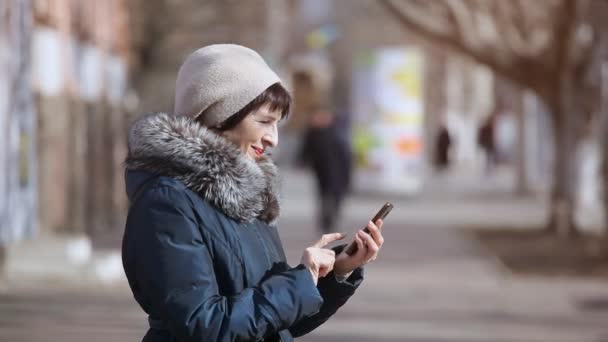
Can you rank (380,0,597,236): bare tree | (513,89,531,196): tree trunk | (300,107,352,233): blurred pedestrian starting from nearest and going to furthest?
(380,0,597,236): bare tree, (300,107,352,233): blurred pedestrian, (513,89,531,196): tree trunk

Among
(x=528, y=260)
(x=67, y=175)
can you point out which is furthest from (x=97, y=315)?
(x=67, y=175)

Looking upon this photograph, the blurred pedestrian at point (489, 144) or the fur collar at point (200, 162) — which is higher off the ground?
the fur collar at point (200, 162)

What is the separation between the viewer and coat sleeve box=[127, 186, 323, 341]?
129 inches

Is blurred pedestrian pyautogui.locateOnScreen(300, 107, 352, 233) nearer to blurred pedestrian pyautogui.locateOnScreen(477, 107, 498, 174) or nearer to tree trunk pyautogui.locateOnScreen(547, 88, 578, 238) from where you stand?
tree trunk pyautogui.locateOnScreen(547, 88, 578, 238)

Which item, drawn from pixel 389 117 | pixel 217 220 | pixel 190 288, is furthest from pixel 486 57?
pixel 190 288

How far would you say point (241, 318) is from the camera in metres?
3.31

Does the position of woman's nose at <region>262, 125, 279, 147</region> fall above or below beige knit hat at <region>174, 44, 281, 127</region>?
below

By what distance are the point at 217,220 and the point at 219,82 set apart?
1.05 feet

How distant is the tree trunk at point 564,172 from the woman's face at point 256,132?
1418 centimetres

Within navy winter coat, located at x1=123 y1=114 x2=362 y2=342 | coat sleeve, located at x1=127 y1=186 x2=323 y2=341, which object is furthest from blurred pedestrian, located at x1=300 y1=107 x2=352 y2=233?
coat sleeve, located at x1=127 y1=186 x2=323 y2=341

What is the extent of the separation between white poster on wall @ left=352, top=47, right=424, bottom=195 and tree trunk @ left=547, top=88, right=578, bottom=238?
9371 millimetres

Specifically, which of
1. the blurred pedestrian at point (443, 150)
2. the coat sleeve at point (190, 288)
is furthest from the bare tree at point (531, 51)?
the blurred pedestrian at point (443, 150)

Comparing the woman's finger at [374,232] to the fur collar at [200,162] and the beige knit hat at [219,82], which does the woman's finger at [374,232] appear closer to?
the fur collar at [200,162]

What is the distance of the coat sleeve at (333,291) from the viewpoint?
12.4 feet
